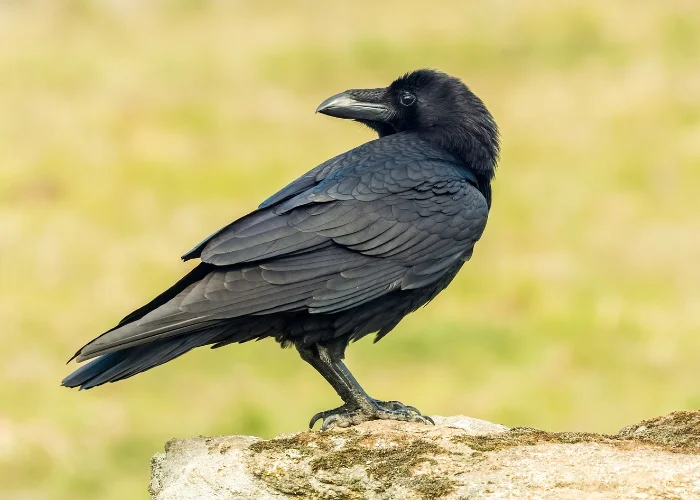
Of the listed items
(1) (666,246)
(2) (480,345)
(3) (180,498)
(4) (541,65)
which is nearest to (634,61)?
(4) (541,65)

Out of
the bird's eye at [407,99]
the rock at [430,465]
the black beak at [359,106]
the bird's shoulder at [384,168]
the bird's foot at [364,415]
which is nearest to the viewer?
the rock at [430,465]

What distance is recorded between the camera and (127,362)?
6449 millimetres

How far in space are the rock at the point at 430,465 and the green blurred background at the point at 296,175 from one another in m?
4.91

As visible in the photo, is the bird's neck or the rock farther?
the bird's neck

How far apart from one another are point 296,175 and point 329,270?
455 inches

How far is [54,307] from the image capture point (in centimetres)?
1463

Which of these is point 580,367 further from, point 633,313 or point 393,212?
point 393,212

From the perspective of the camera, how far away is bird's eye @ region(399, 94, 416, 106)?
27.4 feet

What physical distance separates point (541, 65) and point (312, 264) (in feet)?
58.9

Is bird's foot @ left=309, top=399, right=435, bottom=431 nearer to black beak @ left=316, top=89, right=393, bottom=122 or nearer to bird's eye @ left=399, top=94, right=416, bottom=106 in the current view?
black beak @ left=316, top=89, right=393, bottom=122

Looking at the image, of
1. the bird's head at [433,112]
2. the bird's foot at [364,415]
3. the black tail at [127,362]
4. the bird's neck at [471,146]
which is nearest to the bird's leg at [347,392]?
the bird's foot at [364,415]

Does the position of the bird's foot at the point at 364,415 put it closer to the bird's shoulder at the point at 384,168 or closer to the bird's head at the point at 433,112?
the bird's shoulder at the point at 384,168

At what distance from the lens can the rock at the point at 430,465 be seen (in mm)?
5648

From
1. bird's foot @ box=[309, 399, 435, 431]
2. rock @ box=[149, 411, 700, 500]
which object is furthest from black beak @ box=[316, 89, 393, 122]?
rock @ box=[149, 411, 700, 500]
